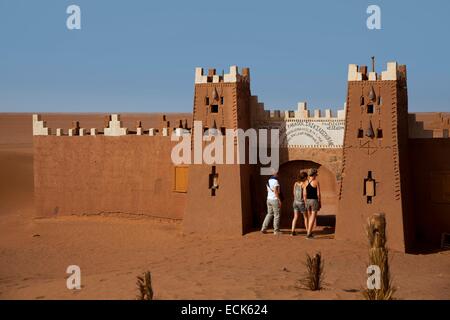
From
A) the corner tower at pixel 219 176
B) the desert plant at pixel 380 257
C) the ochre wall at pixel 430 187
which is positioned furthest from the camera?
the corner tower at pixel 219 176

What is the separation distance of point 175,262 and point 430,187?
8.37 meters

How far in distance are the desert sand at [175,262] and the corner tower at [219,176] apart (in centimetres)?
56

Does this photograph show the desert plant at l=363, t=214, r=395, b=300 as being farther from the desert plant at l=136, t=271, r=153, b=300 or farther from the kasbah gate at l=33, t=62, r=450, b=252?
the kasbah gate at l=33, t=62, r=450, b=252

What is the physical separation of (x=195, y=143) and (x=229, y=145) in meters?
1.19

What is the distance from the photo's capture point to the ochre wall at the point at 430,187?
19.9m

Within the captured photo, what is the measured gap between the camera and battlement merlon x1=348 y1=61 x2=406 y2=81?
1905 centimetres

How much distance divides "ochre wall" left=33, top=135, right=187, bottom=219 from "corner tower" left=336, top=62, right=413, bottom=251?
6.24 metres
